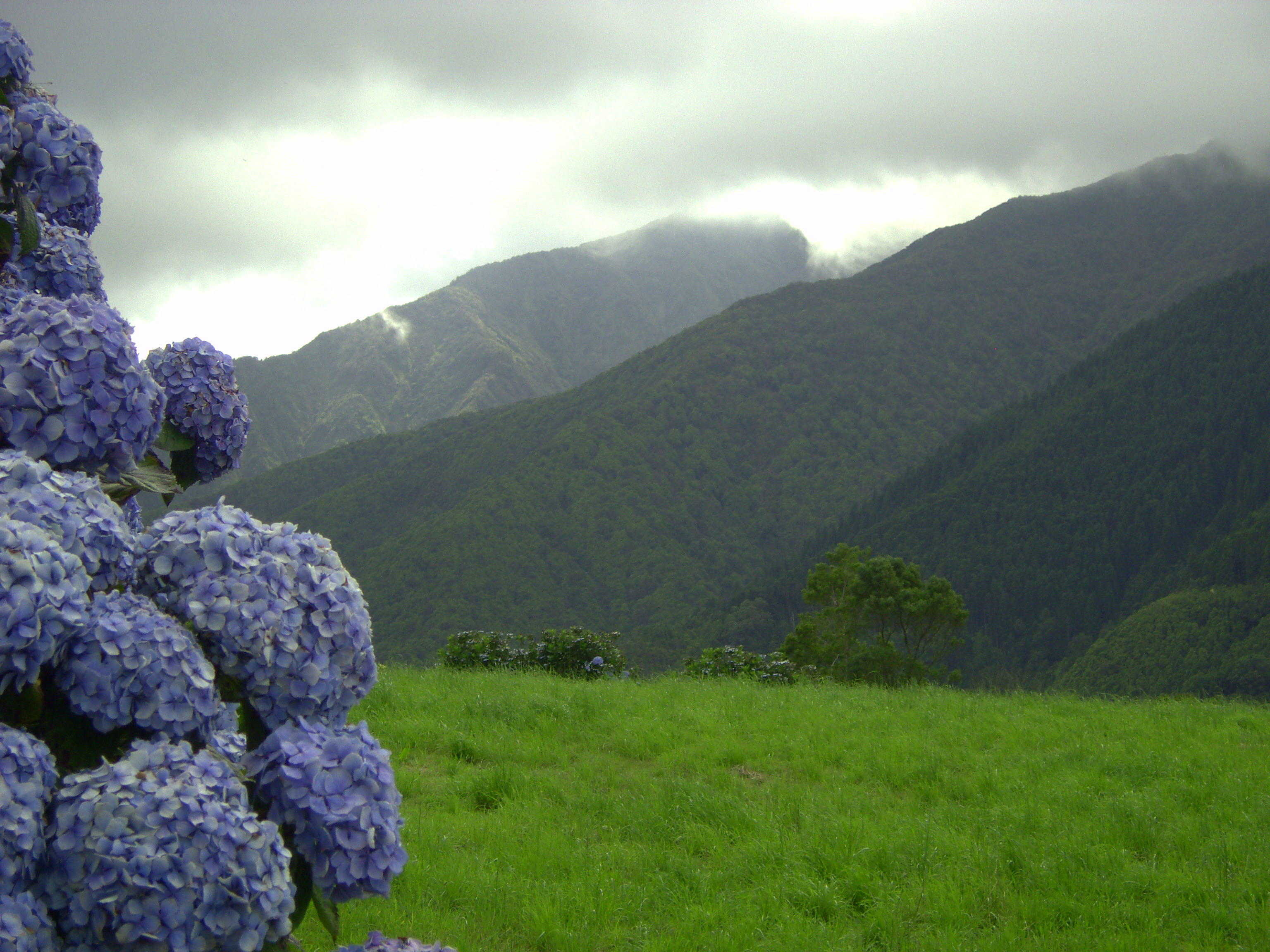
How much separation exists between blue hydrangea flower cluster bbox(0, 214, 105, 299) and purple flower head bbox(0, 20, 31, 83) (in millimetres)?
464

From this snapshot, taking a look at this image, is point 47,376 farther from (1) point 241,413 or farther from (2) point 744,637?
(2) point 744,637

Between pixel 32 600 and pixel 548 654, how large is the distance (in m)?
12.2

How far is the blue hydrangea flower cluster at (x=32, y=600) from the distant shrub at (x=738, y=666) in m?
11.2

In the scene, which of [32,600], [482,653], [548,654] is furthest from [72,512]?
[548,654]

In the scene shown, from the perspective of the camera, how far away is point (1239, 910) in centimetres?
→ 489

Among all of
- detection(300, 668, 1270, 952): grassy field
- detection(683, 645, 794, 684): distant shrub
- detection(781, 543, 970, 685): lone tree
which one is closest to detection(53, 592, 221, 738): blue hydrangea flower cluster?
detection(300, 668, 1270, 952): grassy field

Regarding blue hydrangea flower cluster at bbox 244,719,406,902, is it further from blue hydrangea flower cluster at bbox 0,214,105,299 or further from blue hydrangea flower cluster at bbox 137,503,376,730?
blue hydrangea flower cluster at bbox 0,214,105,299

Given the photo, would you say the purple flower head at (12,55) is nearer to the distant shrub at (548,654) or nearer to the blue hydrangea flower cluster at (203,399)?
the blue hydrangea flower cluster at (203,399)

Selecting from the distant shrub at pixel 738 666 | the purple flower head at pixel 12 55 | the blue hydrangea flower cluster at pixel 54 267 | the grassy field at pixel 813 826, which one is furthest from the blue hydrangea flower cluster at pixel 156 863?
the distant shrub at pixel 738 666

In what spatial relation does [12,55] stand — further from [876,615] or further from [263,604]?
[876,615]

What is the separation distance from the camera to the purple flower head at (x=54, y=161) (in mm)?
2711

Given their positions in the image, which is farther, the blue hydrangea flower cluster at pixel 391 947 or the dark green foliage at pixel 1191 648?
the dark green foliage at pixel 1191 648

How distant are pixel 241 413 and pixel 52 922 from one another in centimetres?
166

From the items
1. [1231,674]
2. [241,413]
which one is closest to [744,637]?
[1231,674]
